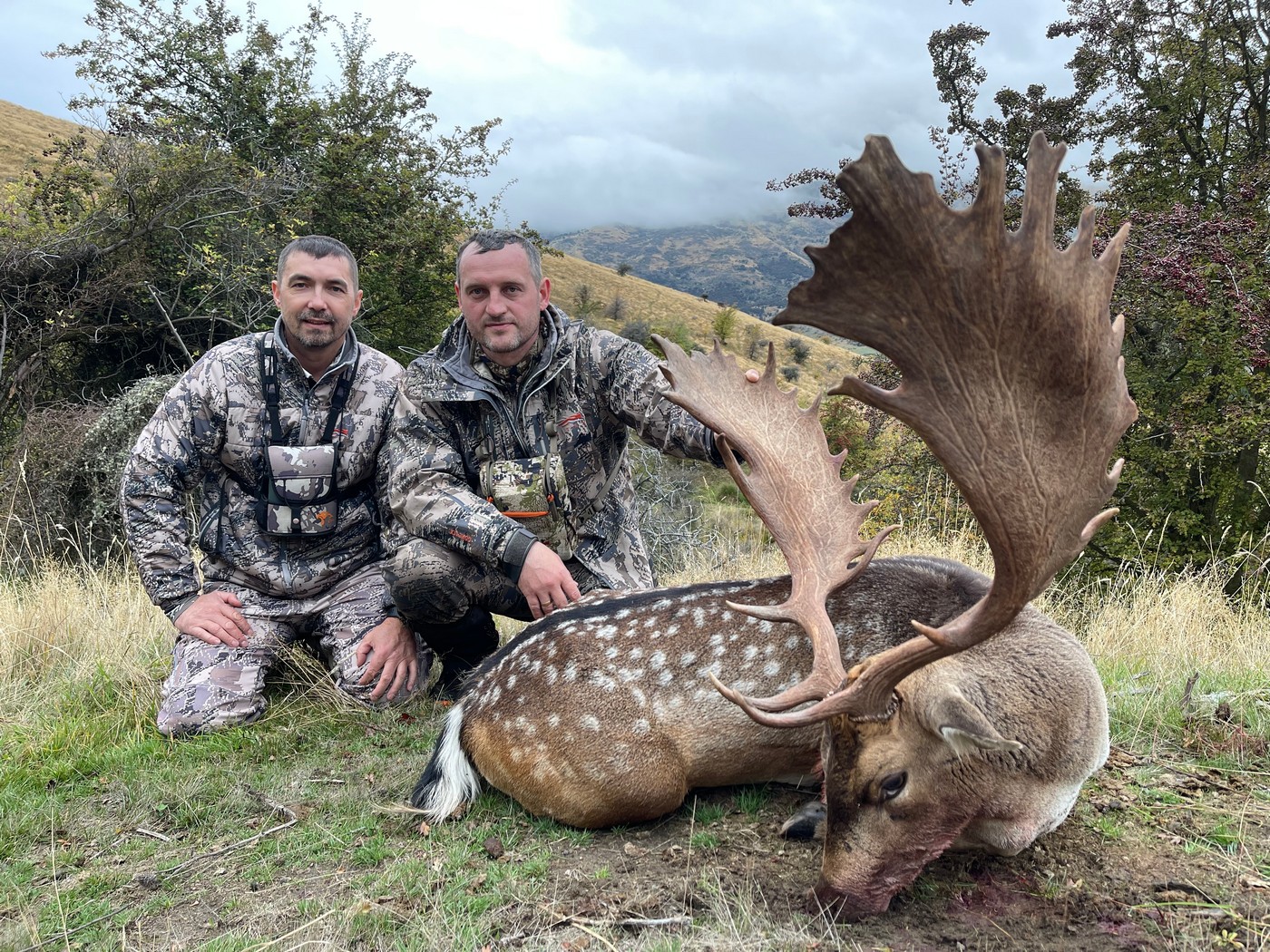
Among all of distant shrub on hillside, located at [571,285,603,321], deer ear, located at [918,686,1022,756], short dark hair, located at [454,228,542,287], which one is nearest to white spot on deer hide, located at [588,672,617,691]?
deer ear, located at [918,686,1022,756]

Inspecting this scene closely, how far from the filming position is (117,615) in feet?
22.3

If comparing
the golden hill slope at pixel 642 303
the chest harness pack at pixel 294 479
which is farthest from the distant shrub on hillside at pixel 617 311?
the chest harness pack at pixel 294 479

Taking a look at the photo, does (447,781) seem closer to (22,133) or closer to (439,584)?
(439,584)

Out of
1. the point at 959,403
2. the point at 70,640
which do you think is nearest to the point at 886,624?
the point at 959,403

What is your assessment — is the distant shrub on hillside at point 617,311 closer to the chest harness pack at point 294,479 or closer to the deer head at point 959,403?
the chest harness pack at point 294,479

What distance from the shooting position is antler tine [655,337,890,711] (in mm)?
3291

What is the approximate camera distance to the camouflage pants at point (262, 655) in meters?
4.98

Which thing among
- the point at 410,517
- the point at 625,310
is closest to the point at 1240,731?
the point at 410,517

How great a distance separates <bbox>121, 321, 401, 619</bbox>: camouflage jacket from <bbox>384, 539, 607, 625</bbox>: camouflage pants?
0.86 m

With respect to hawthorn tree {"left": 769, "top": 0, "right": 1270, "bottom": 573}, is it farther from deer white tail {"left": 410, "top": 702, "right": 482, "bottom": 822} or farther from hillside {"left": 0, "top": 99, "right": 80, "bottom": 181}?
hillside {"left": 0, "top": 99, "right": 80, "bottom": 181}

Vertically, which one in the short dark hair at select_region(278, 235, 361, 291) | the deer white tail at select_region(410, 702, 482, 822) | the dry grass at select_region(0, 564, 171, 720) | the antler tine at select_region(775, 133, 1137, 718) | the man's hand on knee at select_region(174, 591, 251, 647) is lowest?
the dry grass at select_region(0, 564, 171, 720)

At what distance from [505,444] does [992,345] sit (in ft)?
10.8

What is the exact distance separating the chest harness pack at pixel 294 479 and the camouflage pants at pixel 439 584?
85cm

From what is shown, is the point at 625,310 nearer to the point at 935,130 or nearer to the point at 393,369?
the point at 935,130
